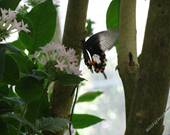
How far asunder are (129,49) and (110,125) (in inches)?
29.2

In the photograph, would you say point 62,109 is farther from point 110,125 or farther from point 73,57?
point 110,125

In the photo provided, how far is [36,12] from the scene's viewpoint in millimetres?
598

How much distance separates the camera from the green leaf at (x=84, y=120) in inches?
26.7

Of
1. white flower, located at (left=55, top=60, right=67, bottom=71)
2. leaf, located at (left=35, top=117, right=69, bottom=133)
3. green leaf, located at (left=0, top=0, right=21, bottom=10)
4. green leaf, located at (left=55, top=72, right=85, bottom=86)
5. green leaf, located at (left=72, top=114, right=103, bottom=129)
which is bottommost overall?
green leaf, located at (left=72, top=114, right=103, bottom=129)

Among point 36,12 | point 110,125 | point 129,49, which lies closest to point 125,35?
point 129,49

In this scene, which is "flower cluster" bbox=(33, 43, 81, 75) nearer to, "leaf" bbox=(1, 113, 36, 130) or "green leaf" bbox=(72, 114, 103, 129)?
"leaf" bbox=(1, 113, 36, 130)

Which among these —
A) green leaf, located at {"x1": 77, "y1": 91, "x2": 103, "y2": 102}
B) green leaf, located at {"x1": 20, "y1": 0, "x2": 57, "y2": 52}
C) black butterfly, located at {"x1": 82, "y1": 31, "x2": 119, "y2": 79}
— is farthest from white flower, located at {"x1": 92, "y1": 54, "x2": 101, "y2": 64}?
green leaf, located at {"x1": 77, "y1": 91, "x2": 103, "y2": 102}

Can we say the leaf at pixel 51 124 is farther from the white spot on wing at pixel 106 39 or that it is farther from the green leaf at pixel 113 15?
the green leaf at pixel 113 15

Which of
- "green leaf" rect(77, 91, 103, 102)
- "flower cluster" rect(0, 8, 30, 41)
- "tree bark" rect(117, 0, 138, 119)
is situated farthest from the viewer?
"green leaf" rect(77, 91, 103, 102)

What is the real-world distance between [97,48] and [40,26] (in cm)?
12

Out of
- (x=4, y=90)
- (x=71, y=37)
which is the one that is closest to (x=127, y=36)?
(x=71, y=37)

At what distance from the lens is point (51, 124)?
522mm

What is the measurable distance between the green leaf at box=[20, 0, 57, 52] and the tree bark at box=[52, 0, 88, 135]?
3 cm

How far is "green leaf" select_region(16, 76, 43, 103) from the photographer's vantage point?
535mm
